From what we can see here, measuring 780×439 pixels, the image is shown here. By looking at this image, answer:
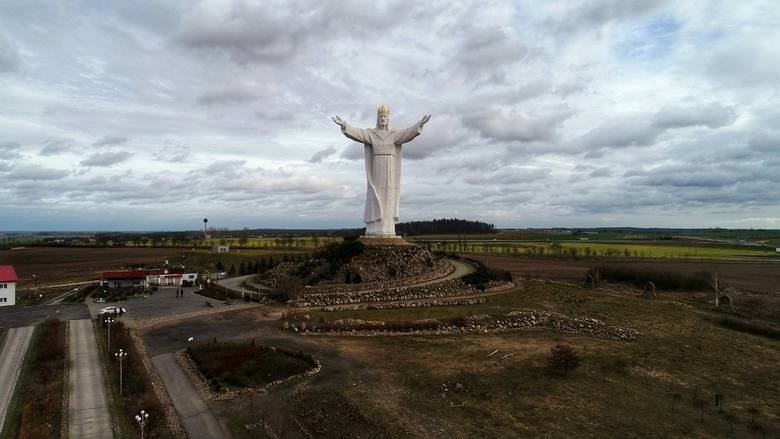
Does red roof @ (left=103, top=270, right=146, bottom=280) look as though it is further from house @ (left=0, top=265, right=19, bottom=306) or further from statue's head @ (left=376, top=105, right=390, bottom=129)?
statue's head @ (left=376, top=105, right=390, bottom=129)

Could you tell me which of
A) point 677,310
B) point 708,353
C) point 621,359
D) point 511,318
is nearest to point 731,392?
point 621,359

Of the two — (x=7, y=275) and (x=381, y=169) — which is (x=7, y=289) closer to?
(x=7, y=275)

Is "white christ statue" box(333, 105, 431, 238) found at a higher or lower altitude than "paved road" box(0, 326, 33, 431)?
higher

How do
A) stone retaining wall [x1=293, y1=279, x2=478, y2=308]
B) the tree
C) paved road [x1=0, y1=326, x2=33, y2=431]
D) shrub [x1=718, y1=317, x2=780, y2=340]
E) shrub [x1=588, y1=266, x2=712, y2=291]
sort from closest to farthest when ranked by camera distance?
1. paved road [x1=0, y1=326, x2=33, y2=431]
2. the tree
3. shrub [x1=718, y1=317, x2=780, y2=340]
4. stone retaining wall [x1=293, y1=279, x2=478, y2=308]
5. shrub [x1=588, y1=266, x2=712, y2=291]

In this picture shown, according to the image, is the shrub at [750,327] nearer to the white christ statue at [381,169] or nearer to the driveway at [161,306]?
the white christ statue at [381,169]

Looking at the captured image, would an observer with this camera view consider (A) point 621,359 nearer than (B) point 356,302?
Yes

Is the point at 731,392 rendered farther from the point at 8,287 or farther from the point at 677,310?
the point at 8,287

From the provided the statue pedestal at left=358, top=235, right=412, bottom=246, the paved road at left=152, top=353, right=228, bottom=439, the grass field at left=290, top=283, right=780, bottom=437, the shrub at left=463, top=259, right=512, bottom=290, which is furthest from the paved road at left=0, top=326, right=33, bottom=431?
the shrub at left=463, top=259, right=512, bottom=290

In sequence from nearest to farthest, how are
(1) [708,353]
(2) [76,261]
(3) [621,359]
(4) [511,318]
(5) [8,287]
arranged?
(3) [621,359]
(1) [708,353]
(4) [511,318]
(5) [8,287]
(2) [76,261]

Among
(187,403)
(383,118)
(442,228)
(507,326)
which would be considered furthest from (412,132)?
(442,228)
